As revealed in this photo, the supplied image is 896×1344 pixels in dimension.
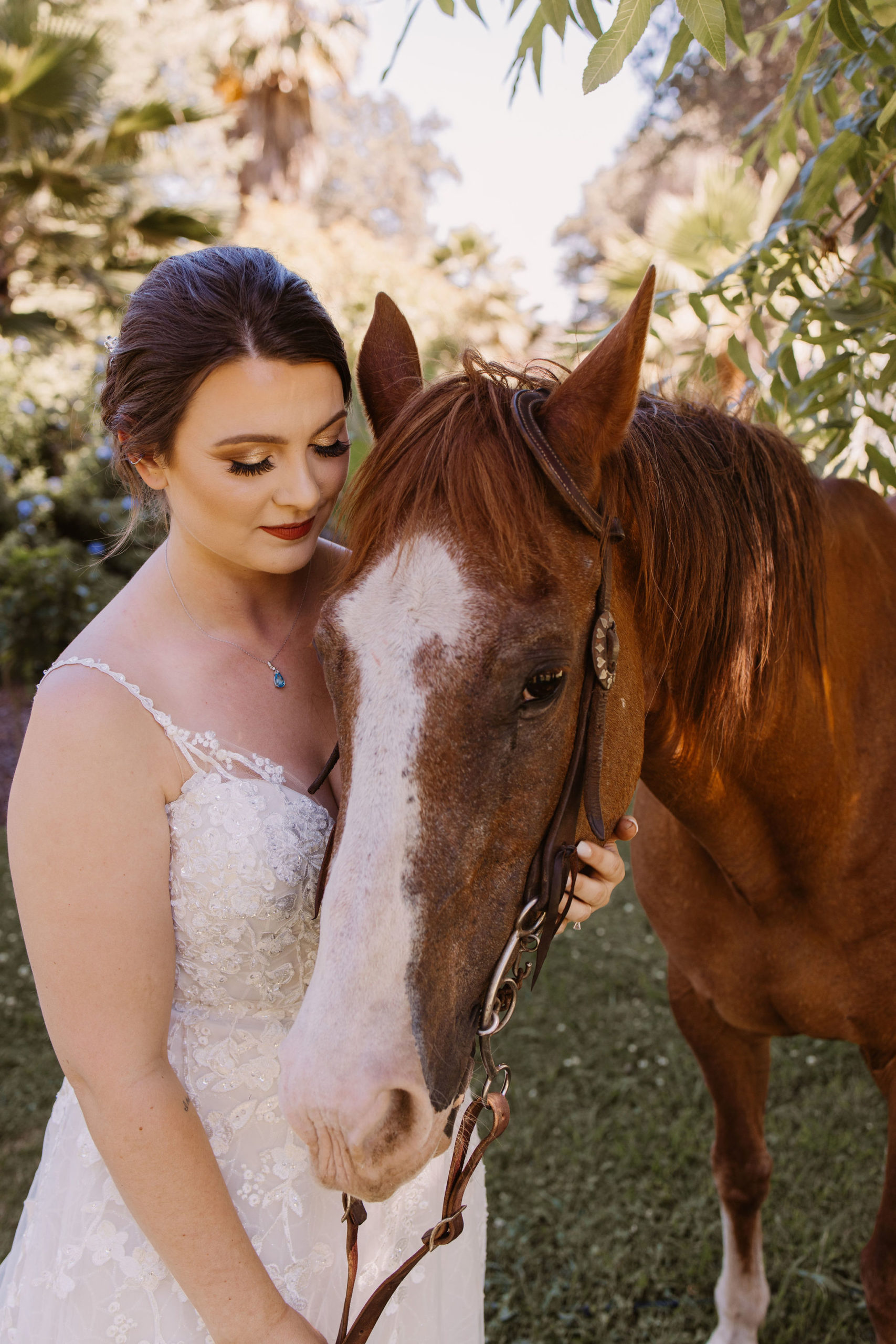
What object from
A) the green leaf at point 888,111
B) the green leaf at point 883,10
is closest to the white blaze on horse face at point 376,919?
the green leaf at point 888,111

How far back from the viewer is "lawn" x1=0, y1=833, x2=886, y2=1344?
9.20ft

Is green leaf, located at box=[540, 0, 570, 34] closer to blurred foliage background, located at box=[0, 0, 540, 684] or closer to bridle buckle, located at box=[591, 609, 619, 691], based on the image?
bridle buckle, located at box=[591, 609, 619, 691]

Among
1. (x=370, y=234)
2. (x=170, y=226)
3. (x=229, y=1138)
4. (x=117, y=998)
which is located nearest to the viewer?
(x=117, y=998)

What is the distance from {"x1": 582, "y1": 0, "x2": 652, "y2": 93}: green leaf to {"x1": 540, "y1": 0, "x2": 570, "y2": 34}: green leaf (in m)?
0.22

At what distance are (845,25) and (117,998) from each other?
76.3 inches

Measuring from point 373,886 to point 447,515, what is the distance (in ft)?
1.71

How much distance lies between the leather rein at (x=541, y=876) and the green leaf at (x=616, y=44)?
1.40 ft

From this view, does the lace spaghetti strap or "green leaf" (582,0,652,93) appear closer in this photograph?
"green leaf" (582,0,652,93)

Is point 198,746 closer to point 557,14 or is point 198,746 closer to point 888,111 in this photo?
point 557,14

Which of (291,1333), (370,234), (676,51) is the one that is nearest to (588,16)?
(676,51)

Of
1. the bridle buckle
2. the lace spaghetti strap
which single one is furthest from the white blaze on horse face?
the lace spaghetti strap

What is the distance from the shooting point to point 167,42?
16.2 meters

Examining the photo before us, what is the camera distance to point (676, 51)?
5.79 ft

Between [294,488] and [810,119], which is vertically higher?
[810,119]
